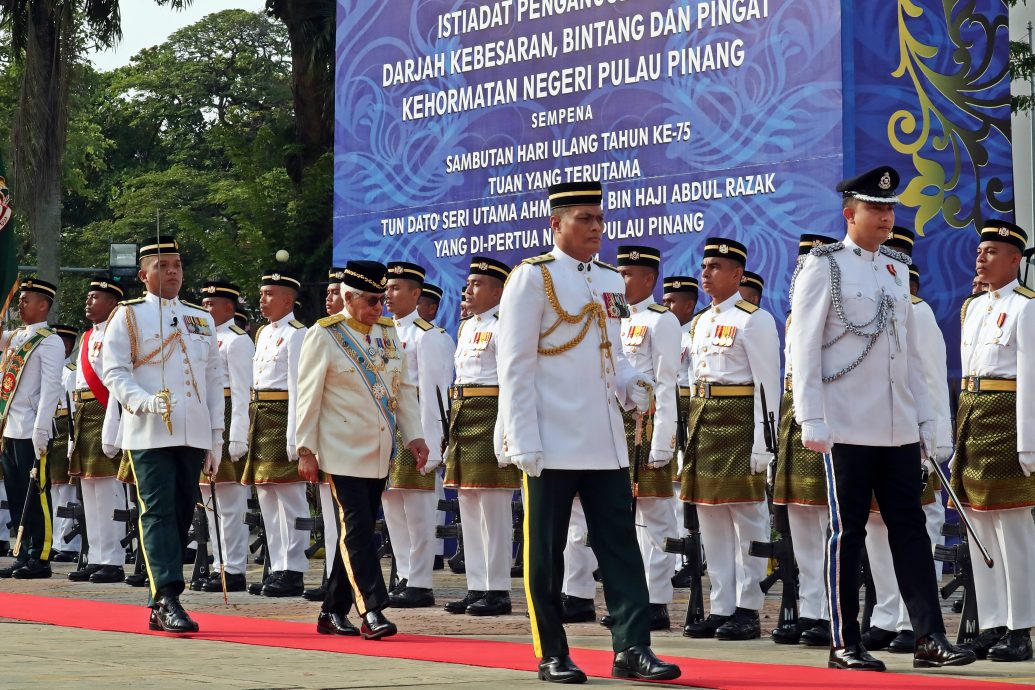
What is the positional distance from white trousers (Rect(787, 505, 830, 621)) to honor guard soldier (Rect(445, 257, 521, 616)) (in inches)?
84.3

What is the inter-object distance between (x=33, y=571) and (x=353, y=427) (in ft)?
17.7

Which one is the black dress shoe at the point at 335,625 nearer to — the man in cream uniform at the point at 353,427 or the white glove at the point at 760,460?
the man in cream uniform at the point at 353,427

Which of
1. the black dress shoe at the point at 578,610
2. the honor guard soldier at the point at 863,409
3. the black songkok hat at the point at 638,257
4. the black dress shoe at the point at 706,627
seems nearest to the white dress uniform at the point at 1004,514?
the honor guard soldier at the point at 863,409

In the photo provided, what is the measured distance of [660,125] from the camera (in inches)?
505

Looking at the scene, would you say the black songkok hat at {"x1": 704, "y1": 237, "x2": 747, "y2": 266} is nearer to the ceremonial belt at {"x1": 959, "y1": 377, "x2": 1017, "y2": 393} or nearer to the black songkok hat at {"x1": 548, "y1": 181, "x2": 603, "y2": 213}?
the ceremonial belt at {"x1": 959, "y1": 377, "x2": 1017, "y2": 393}

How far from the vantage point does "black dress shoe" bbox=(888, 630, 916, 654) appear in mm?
8344

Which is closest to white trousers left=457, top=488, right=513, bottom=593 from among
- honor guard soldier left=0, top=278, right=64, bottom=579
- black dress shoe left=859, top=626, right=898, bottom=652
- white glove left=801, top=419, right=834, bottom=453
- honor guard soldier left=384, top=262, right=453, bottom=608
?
honor guard soldier left=384, top=262, right=453, bottom=608

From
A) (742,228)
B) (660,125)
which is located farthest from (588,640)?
(660,125)

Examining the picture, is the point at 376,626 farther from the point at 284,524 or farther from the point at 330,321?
the point at 284,524

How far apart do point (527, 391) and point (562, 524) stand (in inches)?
23.0

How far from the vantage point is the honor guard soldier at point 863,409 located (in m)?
7.26

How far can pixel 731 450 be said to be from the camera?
9.16 m

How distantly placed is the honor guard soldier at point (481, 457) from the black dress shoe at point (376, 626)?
1.64m

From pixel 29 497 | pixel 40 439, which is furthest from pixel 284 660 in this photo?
pixel 29 497
